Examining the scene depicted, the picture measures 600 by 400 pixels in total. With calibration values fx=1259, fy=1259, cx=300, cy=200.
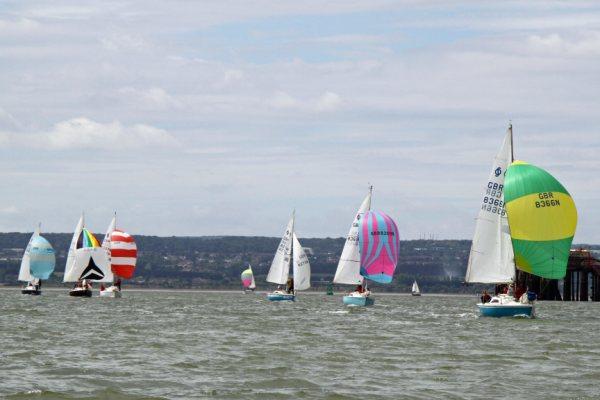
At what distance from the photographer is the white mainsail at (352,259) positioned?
83.8 meters

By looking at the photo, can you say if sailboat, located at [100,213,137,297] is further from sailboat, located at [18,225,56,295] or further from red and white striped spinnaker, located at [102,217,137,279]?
sailboat, located at [18,225,56,295]

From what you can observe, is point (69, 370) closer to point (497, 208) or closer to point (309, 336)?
point (309, 336)

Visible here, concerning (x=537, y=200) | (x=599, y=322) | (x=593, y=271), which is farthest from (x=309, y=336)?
(x=593, y=271)

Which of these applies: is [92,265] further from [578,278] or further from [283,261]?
[578,278]

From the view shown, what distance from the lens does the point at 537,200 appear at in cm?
5566

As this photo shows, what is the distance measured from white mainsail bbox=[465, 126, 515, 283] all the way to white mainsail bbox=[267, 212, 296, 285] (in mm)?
43226

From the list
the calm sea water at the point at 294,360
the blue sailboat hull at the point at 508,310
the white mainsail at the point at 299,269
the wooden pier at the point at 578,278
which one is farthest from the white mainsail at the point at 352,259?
the wooden pier at the point at 578,278

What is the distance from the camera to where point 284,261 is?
338 ft

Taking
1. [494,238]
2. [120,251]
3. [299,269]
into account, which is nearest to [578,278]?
[299,269]

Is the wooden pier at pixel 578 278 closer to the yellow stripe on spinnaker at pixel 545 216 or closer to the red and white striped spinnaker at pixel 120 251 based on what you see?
the red and white striped spinnaker at pixel 120 251

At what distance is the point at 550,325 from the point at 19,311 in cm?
2889

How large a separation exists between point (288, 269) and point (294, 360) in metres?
67.4

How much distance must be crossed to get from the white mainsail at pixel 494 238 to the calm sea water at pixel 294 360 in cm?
426

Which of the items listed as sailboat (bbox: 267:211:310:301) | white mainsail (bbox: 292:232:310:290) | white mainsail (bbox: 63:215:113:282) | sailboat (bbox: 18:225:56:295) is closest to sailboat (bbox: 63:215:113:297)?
white mainsail (bbox: 63:215:113:282)
